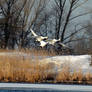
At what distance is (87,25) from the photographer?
25.8 metres

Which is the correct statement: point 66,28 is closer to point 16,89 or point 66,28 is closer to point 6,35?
point 6,35

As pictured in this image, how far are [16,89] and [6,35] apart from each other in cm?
2138

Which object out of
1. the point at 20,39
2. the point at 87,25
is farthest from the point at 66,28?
the point at 20,39

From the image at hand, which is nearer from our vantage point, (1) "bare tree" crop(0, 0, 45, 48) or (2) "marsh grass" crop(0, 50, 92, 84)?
(2) "marsh grass" crop(0, 50, 92, 84)

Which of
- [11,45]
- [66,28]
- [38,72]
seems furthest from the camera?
[66,28]

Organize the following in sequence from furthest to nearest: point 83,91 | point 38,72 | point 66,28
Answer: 1. point 66,28
2. point 38,72
3. point 83,91

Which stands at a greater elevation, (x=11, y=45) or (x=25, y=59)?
(x=11, y=45)

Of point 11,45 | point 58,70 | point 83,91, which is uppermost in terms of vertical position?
point 11,45

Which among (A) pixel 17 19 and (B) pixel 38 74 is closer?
(B) pixel 38 74

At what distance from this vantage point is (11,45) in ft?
82.3

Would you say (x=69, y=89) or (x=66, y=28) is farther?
(x=66, y=28)

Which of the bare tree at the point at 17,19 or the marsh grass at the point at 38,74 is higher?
the bare tree at the point at 17,19

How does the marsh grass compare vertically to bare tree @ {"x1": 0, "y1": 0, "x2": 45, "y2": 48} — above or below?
below

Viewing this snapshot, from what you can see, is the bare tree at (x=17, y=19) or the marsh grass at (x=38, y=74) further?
the bare tree at (x=17, y=19)
